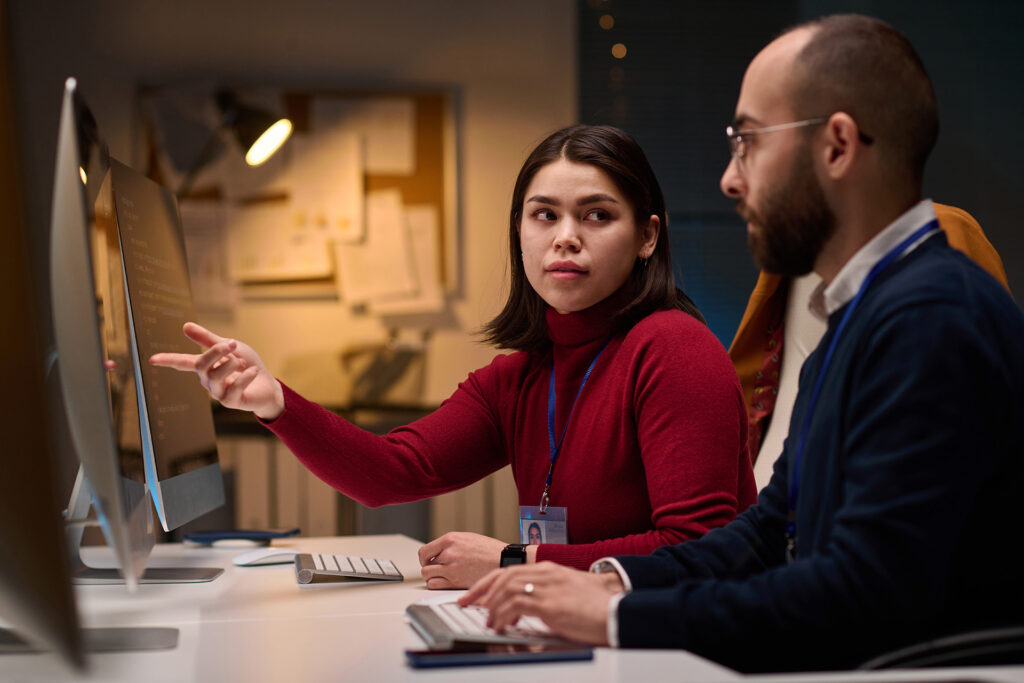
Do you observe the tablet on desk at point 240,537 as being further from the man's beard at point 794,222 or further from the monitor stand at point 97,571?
the man's beard at point 794,222

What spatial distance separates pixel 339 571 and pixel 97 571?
424 mm

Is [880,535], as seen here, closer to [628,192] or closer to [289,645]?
[289,645]

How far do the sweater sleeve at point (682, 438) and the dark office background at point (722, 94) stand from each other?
2081mm

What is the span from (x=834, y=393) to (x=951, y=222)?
77 cm

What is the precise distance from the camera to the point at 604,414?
4.83 feet

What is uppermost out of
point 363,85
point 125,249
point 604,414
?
point 363,85

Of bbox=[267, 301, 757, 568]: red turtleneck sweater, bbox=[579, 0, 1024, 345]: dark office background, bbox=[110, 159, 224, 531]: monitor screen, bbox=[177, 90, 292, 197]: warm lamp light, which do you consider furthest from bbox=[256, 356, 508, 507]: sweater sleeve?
bbox=[579, 0, 1024, 345]: dark office background

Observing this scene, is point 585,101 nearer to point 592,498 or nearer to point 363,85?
point 363,85

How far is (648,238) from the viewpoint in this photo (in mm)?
1608

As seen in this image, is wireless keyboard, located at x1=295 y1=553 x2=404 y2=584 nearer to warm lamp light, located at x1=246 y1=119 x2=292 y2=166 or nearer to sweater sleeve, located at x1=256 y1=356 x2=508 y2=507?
sweater sleeve, located at x1=256 y1=356 x2=508 y2=507

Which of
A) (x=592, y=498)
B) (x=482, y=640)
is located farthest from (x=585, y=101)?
(x=482, y=640)

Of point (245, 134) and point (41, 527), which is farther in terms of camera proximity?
point (245, 134)

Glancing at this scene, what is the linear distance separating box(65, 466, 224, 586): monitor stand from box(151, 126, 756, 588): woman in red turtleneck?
0.79 ft

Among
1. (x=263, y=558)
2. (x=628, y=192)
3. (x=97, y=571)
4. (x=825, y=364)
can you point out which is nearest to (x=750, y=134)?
(x=825, y=364)
